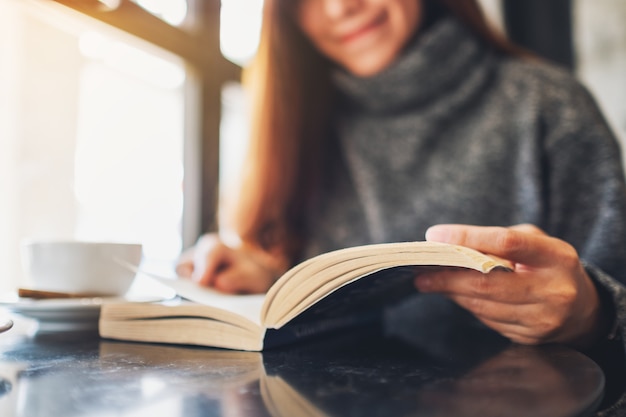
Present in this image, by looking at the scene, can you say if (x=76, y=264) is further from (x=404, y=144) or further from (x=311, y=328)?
(x=404, y=144)

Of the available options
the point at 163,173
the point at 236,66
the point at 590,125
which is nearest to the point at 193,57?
the point at 236,66

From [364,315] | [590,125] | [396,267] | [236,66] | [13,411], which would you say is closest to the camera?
[13,411]

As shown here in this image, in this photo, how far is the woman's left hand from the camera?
1.34ft

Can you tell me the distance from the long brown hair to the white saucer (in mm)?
508

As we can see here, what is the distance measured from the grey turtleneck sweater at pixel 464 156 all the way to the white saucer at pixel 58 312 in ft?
1.43

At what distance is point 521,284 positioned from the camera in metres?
0.43

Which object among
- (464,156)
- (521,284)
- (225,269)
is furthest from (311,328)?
(464,156)

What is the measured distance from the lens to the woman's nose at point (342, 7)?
96cm

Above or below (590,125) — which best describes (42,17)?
above

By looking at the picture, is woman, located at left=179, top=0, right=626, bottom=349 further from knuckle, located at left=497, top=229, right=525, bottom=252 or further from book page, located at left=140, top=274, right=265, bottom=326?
knuckle, located at left=497, top=229, right=525, bottom=252

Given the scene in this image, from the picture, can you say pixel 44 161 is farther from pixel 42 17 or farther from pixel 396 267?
pixel 396 267

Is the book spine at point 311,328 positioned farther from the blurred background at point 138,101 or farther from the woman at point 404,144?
the blurred background at point 138,101

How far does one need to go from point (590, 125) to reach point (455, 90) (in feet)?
0.81

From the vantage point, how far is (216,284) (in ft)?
2.27
